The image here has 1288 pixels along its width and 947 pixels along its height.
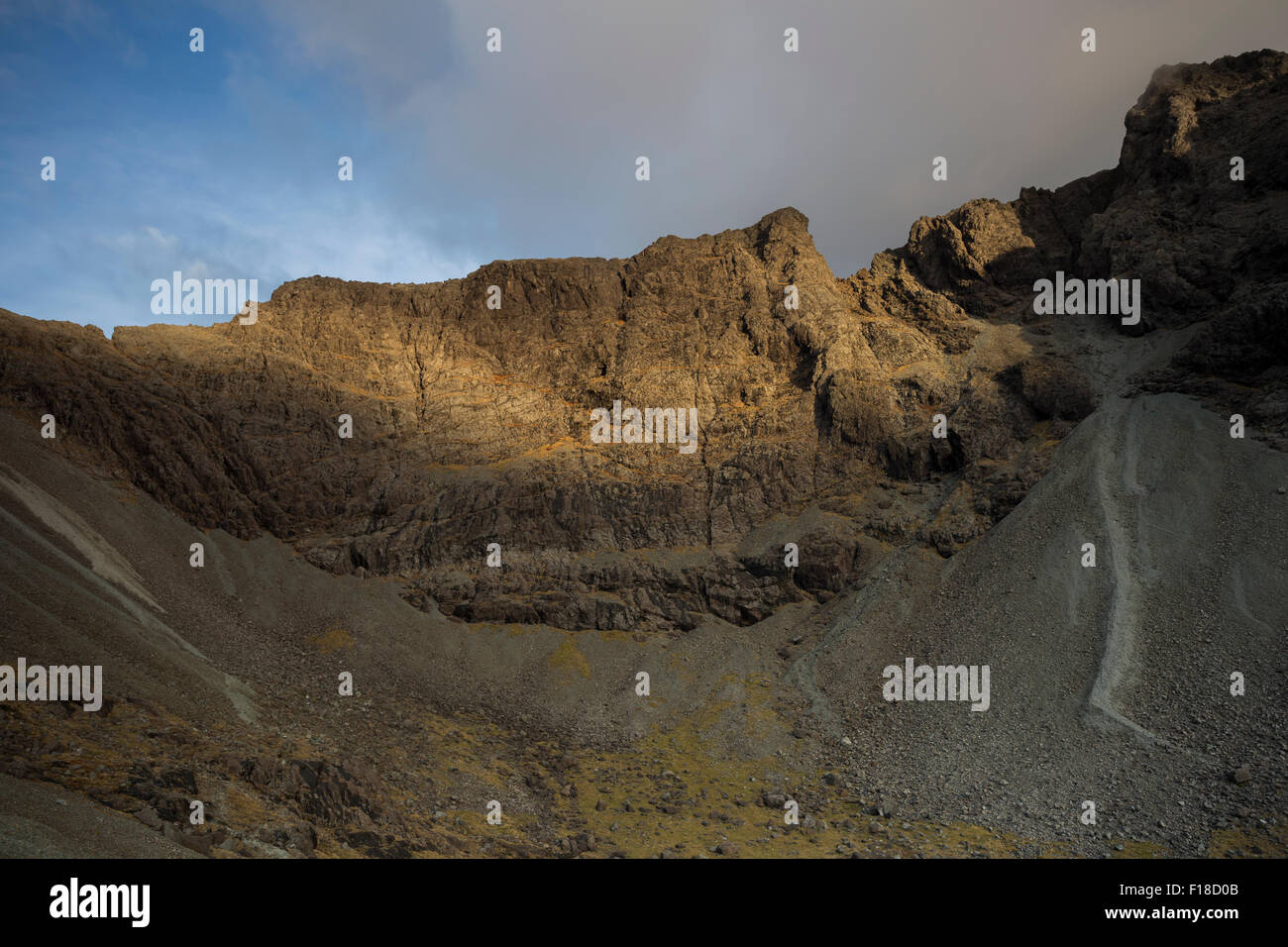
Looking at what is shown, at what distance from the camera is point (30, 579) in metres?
33.0

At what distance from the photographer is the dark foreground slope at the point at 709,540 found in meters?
29.6

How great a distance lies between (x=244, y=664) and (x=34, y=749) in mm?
20379

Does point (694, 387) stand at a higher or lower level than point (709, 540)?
higher

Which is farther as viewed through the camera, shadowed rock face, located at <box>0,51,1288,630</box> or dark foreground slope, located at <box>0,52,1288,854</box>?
shadowed rock face, located at <box>0,51,1288,630</box>

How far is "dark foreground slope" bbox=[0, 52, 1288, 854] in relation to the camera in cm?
2956

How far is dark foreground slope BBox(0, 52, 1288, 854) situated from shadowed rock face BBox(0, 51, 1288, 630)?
392 mm

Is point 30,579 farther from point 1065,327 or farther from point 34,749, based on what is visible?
point 1065,327

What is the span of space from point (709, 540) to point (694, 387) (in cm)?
1748

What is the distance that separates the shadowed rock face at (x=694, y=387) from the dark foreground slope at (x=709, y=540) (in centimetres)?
39

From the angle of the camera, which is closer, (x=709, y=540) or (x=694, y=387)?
(x=709, y=540)

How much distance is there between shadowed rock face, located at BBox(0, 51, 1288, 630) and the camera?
53938 mm

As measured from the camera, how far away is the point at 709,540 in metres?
59.3

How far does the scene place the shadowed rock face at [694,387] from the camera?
53.9 metres

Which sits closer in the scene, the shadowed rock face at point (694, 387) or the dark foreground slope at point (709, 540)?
the dark foreground slope at point (709, 540)
